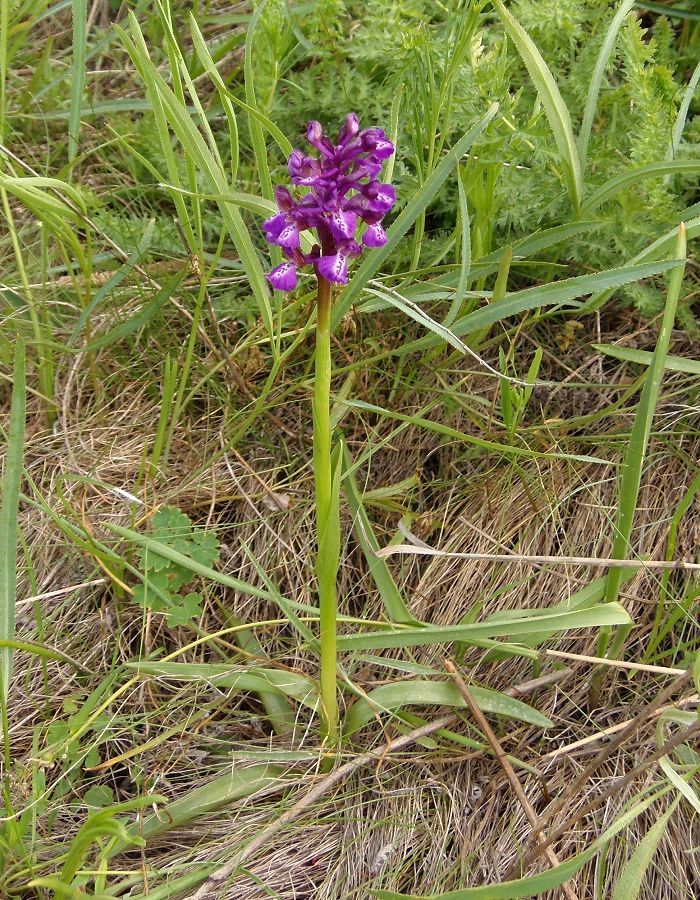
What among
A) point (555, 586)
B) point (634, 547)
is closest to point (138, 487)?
point (555, 586)

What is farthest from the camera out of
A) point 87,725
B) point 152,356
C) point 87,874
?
point 152,356

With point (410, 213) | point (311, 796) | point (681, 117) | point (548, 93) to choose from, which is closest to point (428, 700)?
point (311, 796)

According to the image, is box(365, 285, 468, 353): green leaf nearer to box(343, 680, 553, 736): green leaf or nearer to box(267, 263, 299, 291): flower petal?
box(267, 263, 299, 291): flower petal

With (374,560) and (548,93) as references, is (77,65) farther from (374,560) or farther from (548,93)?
(374,560)

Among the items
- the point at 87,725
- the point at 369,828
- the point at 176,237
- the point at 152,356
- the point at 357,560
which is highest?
the point at 176,237

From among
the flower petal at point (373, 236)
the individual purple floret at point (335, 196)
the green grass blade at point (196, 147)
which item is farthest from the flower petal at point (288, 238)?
the green grass blade at point (196, 147)

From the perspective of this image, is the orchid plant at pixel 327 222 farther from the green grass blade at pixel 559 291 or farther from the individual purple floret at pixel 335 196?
the green grass blade at pixel 559 291

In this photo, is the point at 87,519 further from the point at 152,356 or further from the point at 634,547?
the point at 634,547
